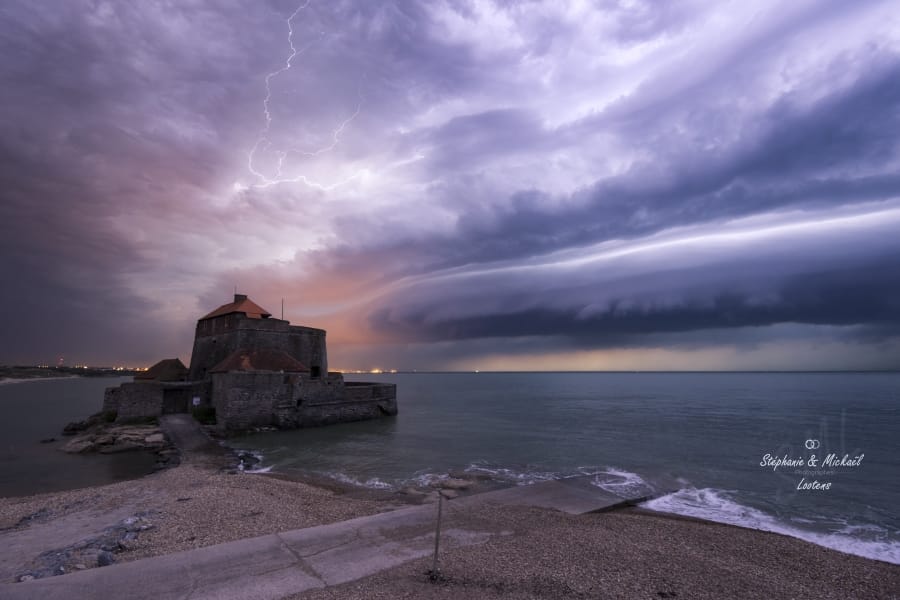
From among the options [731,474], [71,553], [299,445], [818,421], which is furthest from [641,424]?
[71,553]

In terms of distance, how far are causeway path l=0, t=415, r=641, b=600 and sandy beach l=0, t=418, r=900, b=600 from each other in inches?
16.8

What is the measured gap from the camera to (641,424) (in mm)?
39312

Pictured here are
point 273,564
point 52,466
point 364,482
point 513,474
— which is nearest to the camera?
point 273,564

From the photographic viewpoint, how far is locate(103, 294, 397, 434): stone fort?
30.4 metres

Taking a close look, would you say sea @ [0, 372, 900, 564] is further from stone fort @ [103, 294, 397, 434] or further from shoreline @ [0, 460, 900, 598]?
shoreline @ [0, 460, 900, 598]

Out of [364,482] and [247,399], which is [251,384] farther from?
[364,482]

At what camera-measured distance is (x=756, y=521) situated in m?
13.4

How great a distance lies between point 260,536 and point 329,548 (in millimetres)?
1901

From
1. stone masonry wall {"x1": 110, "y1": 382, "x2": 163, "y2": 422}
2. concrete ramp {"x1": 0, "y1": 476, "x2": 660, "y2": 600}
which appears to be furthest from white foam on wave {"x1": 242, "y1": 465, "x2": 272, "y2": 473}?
stone masonry wall {"x1": 110, "y1": 382, "x2": 163, "y2": 422}

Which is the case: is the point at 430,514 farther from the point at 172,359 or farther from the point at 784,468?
the point at 172,359

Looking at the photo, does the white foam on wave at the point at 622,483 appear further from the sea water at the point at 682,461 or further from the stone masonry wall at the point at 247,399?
the stone masonry wall at the point at 247,399

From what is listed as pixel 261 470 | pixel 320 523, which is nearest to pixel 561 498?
pixel 320 523

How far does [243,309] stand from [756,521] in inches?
1531

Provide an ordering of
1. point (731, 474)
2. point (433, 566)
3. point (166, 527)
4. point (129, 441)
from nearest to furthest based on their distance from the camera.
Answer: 1. point (433, 566)
2. point (166, 527)
3. point (731, 474)
4. point (129, 441)
